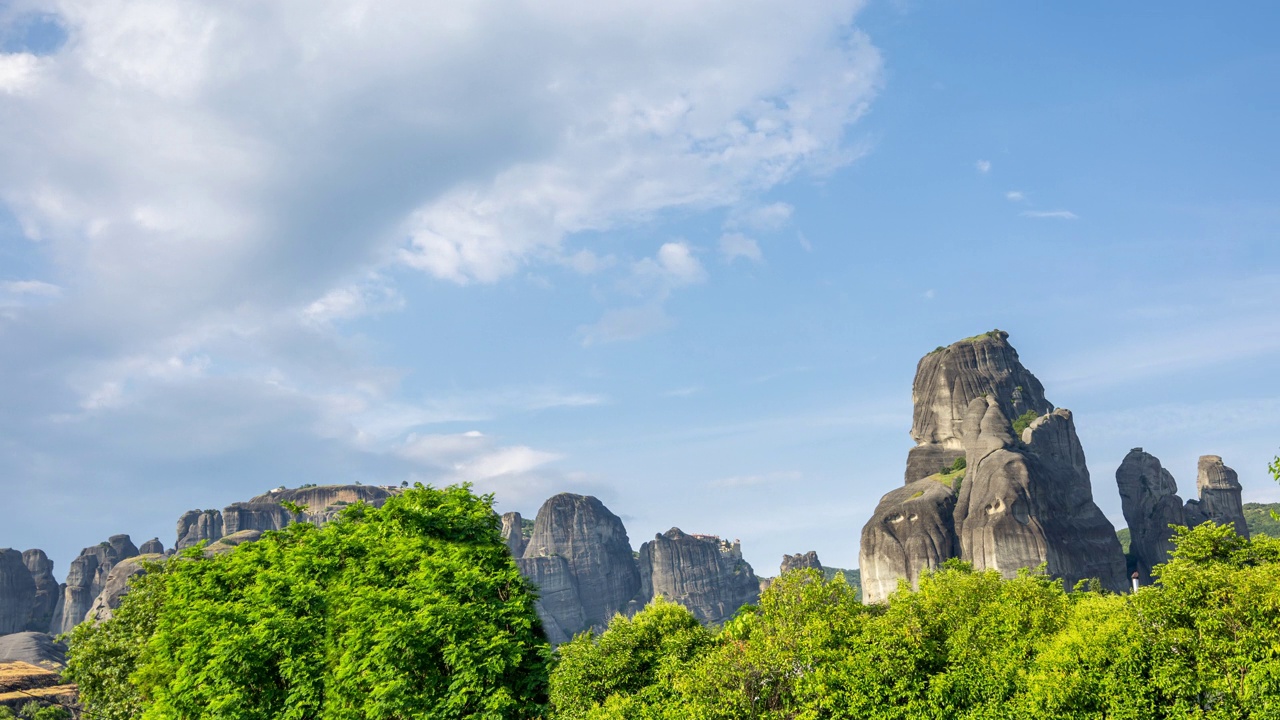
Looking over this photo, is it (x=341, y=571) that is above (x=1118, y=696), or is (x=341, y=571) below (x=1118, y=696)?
above

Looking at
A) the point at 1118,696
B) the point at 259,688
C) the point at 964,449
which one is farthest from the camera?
the point at 964,449

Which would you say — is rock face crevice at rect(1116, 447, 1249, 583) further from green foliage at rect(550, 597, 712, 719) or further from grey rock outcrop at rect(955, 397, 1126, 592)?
green foliage at rect(550, 597, 712, 719)

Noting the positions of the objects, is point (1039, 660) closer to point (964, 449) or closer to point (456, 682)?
point (456, 682)

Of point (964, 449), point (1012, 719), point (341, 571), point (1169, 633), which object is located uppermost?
point (964, 449)

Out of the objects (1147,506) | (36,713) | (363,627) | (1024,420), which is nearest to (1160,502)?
(1147,506)

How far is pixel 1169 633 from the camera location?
30891mm

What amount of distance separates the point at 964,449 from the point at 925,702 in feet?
428

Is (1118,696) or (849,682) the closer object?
(1118,696)

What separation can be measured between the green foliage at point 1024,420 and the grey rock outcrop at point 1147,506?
15.6 metres

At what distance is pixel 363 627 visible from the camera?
37.8m

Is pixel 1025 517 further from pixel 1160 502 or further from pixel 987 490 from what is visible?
pixel 1160 502

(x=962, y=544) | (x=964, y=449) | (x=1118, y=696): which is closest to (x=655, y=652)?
(x=1118, y=696)

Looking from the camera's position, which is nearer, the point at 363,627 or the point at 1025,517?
the point at 363,627

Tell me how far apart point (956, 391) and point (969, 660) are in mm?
132315
